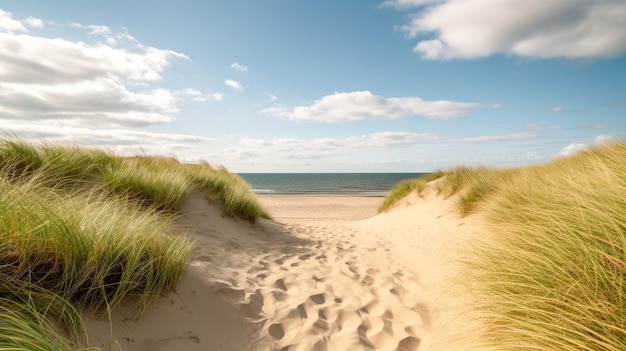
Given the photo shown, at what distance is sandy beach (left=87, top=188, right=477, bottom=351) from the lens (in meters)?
2.28

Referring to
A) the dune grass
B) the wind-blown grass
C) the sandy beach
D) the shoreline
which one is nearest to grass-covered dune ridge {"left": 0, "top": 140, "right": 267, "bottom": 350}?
the sandy beach

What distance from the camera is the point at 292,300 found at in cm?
307

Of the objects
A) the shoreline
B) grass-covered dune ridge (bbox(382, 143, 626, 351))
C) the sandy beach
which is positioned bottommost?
the shoreline

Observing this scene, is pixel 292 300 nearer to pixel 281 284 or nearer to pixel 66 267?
pixel 281 284

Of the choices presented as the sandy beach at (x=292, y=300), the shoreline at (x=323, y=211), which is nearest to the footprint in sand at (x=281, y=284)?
the sandy beach at (x=292, y=300)

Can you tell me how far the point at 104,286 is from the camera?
2.09 meters

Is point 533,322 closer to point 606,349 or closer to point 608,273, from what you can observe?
point 606,349

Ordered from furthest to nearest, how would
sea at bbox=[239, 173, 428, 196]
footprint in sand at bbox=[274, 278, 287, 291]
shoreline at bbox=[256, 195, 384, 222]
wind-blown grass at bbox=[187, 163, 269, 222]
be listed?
sea at bbox=[239, 173, 428, 196] → shoreline at bbox=[256, 195, 384, 222] → wind-blown grass at bbox=[187, 163, 269, 222] → footprint in sand at bbox=[274, 278, 287, 291]

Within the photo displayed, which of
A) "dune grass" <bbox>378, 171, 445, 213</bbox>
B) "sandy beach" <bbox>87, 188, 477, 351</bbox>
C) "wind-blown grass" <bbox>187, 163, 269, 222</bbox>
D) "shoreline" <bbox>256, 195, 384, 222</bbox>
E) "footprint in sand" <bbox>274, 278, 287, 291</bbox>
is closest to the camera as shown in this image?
"sandy beach" <bbox>87, 188, 477, 351</bbox>

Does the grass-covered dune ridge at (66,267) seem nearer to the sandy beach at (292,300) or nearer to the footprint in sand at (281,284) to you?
the sandy beach at (292,300)

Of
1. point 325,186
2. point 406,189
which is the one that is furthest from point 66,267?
point 325,186

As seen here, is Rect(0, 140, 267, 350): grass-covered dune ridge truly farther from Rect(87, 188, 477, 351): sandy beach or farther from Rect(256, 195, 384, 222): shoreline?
Rect(256, 195, 384, 222): shoreline

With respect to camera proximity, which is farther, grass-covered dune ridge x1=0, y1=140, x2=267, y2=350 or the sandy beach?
the sandy beach

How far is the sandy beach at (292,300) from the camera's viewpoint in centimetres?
228
